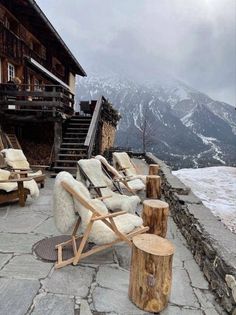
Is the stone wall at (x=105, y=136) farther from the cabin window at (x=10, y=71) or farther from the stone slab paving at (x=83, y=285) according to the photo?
the stone slab paving at (x=83, y=285)

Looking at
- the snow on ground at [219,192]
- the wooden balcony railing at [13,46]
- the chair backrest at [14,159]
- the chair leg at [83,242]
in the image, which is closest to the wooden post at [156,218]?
the chair leg at [83,242]

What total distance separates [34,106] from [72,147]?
2186 millimetres

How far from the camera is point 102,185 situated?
494 centimetres

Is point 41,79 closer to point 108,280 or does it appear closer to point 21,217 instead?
point 21,217

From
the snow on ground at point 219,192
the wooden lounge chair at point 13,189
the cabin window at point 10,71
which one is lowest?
the snow on ground at point 219,192

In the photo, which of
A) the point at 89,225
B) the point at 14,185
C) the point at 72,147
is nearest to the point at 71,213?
the point at 89,225

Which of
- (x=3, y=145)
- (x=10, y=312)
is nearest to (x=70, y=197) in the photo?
(x=10, y=312)

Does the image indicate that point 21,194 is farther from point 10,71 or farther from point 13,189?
point 10,71

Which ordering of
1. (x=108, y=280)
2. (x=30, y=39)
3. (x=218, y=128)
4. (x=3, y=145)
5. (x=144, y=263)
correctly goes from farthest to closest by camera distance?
1. (x=218, y=128)
2. (x=30, y=39)
3. (x=3, y=145)
4. (x=108, y=280)
5. (x=144, y=263)

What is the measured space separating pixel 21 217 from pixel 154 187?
3.18 meters

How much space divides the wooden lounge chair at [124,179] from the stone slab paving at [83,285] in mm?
2290

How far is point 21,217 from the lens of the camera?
480 cm

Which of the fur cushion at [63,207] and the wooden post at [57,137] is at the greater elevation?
the wooden post at [57,137]

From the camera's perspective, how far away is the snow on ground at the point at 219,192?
27.2 feet
